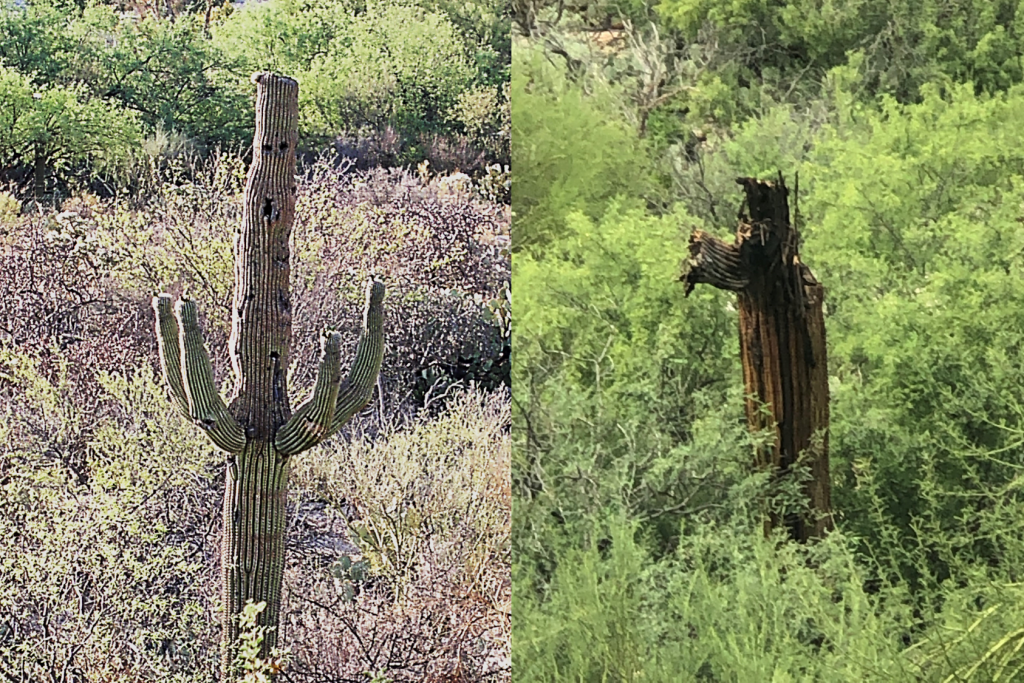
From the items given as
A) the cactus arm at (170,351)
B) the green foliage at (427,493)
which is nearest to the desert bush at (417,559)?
the green foliage at (427,493)

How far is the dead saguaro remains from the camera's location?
250 centimetres

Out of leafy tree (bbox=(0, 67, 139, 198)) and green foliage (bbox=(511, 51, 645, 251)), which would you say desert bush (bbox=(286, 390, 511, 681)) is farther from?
leafy tree (bbox=(0, 67, 139, 198))

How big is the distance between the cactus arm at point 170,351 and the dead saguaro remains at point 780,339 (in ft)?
3.89

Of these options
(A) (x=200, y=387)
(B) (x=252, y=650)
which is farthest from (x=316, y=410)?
(B) (x=252, y=650)

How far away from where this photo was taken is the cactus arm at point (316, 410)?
2.53 meters

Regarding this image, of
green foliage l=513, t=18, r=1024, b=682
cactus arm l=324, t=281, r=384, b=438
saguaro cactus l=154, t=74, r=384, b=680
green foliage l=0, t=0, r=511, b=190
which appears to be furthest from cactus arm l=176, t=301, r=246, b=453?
green foliage l=513, t=18, r=1024, b=682

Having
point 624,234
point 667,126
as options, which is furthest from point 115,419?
point 667,126

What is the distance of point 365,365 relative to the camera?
8.59ft

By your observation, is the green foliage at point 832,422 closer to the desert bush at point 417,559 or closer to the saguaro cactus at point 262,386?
the desert bush at point 417,559

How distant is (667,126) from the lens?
2.59 meters

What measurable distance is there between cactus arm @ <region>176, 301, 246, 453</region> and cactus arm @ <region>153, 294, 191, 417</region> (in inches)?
0.5

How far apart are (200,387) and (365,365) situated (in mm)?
378

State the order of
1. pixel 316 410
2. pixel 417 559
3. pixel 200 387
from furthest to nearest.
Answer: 1. pixel 417 559
2. pixel 316 410
3. pixel 200 387

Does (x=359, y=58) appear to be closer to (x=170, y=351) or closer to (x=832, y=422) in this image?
(x=170, y=351)
